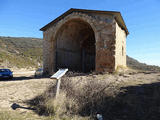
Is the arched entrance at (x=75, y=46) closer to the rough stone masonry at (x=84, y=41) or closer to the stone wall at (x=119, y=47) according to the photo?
the rough stone masonry at (x=84, y=41)

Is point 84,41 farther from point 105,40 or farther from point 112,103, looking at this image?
point 112,103

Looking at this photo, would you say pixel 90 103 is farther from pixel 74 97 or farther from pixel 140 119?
pixel 140 119

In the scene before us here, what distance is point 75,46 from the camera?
14.9 metres

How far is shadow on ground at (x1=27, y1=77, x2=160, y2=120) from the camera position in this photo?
13.1 ft

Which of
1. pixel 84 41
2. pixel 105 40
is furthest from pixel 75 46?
pixel 105 40

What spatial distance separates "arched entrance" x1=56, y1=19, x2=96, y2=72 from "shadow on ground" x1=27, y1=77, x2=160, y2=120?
8.16m

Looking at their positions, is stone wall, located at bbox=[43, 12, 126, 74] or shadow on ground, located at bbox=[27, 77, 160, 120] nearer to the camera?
shadow on ground, located at bbox=[27, 77, 160, 120]

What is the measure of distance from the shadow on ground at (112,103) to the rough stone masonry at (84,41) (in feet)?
15.6

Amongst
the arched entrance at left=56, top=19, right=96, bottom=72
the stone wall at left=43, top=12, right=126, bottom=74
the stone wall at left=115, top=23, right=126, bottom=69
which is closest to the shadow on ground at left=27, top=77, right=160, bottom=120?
the stone wall at left=43, top=12, right=126, bottom=74

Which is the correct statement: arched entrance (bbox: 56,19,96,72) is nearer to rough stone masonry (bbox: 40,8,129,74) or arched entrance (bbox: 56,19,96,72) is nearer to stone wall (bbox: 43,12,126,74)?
rough stone masonry (bbox: 40,8,129,74)

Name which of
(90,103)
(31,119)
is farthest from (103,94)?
(31,119)

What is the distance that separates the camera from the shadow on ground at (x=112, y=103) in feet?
13.1

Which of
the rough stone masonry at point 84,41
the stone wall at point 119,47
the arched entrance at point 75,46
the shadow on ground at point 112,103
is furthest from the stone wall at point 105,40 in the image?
the shadow on ground at point 112,103

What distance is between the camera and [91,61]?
16.2 m
